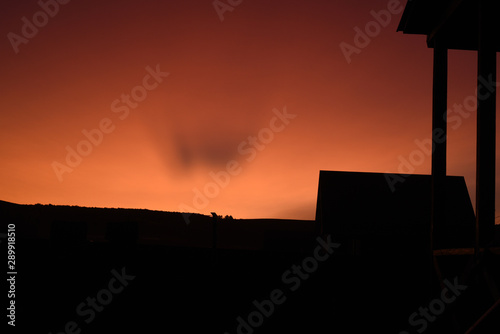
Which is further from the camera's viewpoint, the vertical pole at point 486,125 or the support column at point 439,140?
the support column at point 439,140

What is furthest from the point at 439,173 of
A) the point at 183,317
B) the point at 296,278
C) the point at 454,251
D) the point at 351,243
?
the point at 351,243

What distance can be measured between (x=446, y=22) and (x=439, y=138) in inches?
61.6

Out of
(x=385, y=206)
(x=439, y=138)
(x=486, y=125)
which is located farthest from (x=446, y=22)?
(x=385, y=206)

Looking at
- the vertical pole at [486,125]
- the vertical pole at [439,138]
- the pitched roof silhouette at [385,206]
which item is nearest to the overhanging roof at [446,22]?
the vertical pole at [439,138]

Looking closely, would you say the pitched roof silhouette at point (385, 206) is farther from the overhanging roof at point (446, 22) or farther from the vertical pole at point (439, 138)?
the overhanging roof at point (446, 22)

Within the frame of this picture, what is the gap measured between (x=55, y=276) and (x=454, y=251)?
628 cm

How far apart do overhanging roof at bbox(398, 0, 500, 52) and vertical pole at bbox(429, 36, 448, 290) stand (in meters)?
0.23

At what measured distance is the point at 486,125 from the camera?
473cm

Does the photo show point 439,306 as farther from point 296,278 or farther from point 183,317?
point 183,317

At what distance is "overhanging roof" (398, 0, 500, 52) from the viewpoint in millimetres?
5629

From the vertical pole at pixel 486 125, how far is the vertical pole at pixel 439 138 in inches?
52.6

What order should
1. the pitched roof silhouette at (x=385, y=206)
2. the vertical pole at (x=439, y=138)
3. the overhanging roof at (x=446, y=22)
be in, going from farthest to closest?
1. the pitched roof silhouette at (x=385, y=206)
2. the vertical pole at (x=439, y=138)
3. the overhanging roof at (x=446, y=22)

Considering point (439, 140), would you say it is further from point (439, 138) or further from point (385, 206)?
point (385, 206)

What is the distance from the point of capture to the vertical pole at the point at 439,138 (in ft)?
20.0
